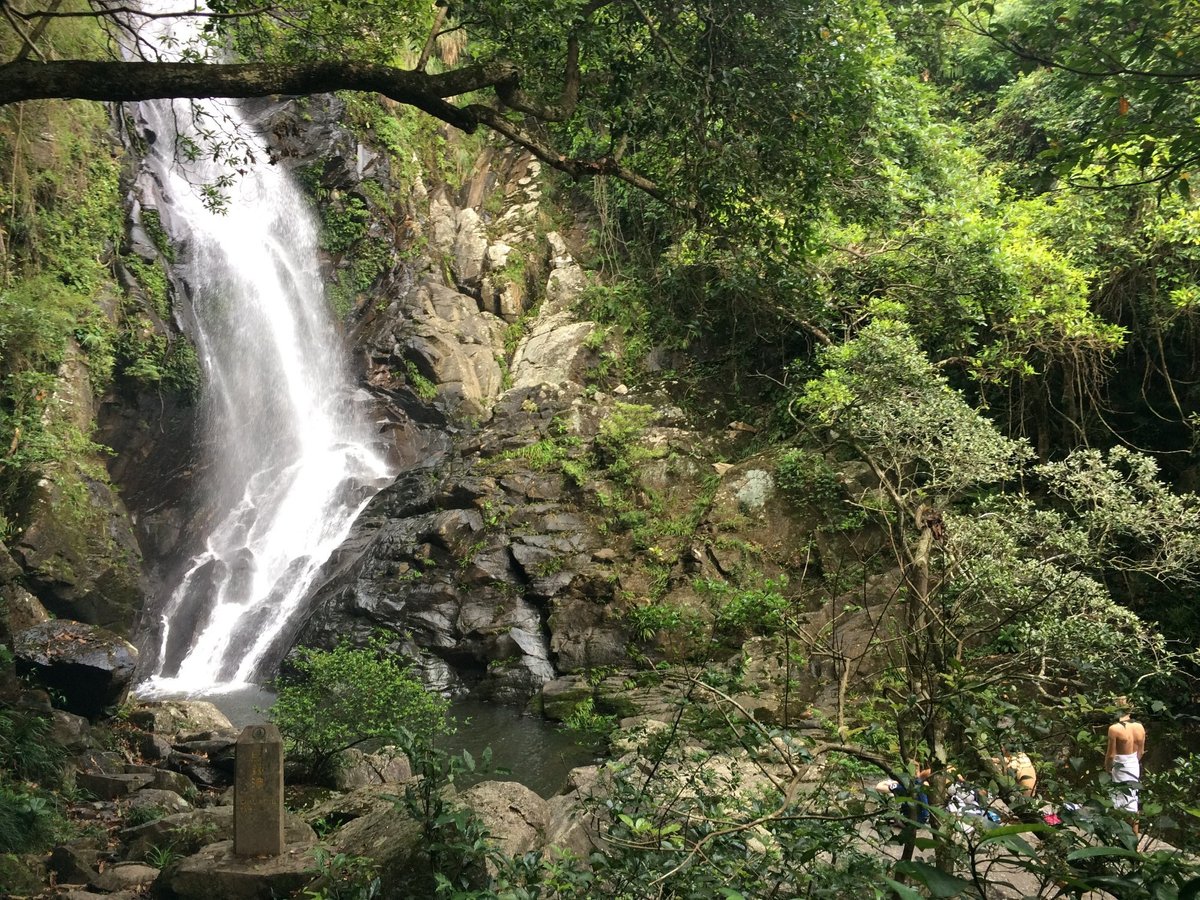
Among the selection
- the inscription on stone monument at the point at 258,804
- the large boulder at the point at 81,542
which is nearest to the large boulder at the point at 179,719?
the large boulder at the point at 81,542

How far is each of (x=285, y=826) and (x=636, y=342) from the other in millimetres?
13411

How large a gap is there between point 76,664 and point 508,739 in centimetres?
489

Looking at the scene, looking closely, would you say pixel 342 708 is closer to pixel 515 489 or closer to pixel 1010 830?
pixel 515 489

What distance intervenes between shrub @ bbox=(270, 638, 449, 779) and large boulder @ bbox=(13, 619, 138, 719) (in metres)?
2.30

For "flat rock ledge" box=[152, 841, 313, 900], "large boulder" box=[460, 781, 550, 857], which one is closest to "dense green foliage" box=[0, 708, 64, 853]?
"flat rock ledge" box=[152, 841, 313, 900]

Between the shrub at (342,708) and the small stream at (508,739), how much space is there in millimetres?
1046

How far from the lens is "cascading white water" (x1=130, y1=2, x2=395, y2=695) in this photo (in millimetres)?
13656

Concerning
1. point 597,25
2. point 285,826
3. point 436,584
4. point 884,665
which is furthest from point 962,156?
point 285,826

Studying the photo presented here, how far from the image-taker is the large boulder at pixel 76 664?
28.2 feet

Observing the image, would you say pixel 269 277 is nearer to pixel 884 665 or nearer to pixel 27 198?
pixel 27 198

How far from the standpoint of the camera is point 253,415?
1650 cm

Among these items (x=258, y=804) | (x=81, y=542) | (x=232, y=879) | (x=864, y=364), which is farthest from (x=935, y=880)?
(x=81, y=542)

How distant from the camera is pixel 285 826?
5645mm

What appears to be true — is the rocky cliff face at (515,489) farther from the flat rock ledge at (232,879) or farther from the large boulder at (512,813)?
the flat rock ledge at (232,879)
